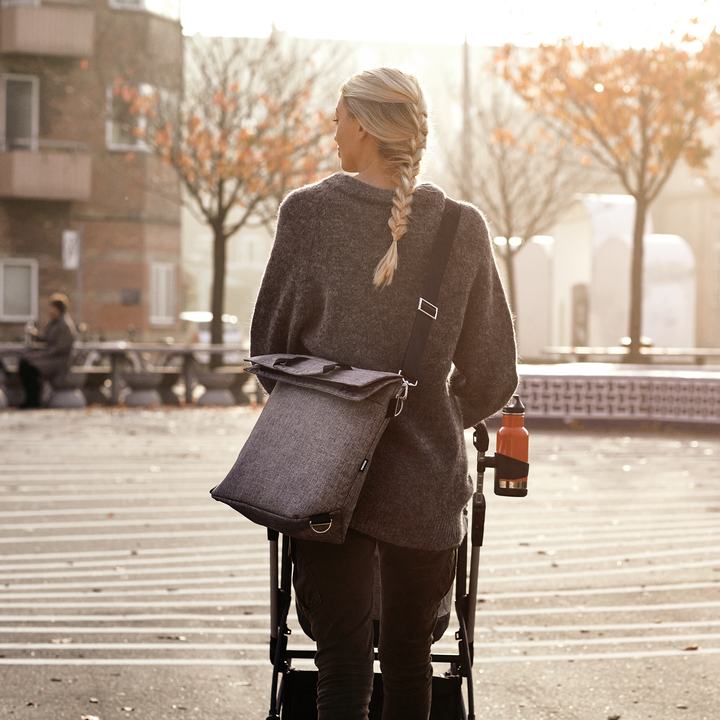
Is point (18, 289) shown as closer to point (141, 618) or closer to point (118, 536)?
point (118, 536)

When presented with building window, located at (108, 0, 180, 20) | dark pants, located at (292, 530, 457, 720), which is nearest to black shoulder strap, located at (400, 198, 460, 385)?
dark pants, located at (292, 530, 457, 720)

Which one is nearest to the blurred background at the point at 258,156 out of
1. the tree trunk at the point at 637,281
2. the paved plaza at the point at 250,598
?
the tree trunk at the point at 637,281

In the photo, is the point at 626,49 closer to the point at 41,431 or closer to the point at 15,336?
the point at 41,431

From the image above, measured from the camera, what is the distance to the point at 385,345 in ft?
8.75

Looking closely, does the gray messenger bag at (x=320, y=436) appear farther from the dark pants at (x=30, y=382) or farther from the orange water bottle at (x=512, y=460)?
the dark pants at (x=30, y=382)

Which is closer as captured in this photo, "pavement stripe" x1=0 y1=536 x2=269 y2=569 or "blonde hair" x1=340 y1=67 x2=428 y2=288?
"blonde hair" x1=340 y1=67 x2=428 y2=288

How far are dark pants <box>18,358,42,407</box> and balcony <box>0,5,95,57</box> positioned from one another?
52.2 ft

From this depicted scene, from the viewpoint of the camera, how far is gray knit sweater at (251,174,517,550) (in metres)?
2.64

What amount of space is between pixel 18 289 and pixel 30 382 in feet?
47.5

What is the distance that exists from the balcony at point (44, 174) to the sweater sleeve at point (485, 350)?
3094cm

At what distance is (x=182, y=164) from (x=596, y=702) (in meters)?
22.1

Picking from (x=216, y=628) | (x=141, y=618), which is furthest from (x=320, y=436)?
(x=141, y=618)

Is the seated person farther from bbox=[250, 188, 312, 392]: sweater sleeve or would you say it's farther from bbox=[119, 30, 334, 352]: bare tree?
bbox=[250, 188, 312, 392]: sweater sleeve

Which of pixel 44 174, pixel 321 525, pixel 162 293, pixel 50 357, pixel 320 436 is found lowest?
pixel 50 357
